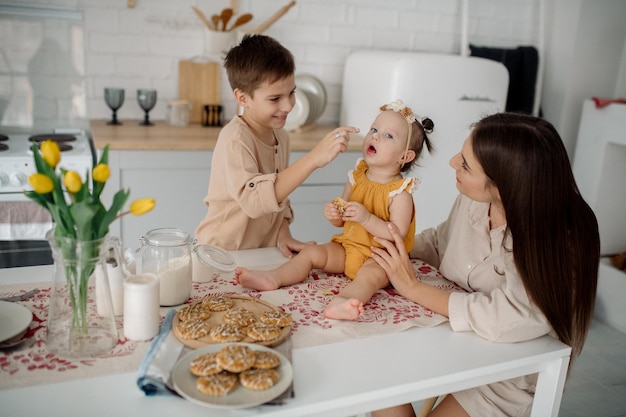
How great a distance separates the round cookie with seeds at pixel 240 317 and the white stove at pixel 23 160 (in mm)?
1272

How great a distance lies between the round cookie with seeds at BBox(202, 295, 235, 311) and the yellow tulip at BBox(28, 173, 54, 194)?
0.42m

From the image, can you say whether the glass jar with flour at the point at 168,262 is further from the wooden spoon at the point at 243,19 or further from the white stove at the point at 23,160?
the wooden spoon at the point at 243,19

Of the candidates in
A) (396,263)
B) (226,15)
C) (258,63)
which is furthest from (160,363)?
(226,15)

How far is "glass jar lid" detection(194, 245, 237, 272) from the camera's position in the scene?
1.38 metres

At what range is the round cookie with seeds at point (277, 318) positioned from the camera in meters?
1.20

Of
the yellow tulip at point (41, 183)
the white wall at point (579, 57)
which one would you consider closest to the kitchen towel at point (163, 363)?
the yellow tulip at point (41, 183)

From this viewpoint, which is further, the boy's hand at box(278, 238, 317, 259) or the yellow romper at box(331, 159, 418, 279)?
the boy's hand at box(278, 238, 317, 259)

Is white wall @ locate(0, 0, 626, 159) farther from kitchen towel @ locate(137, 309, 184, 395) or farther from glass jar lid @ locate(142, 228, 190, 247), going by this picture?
kitchen towel @ locate(137, 309, 184, 395)

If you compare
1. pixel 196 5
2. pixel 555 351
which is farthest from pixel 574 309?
pixel 196 5

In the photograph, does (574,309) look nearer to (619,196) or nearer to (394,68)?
(394,68)

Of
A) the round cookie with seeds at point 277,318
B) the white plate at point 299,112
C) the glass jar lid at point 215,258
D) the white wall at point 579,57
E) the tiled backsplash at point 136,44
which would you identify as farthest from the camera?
the white wall at point 579,57

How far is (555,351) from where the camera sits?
4.18 ft

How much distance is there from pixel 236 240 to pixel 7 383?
3.14 ft

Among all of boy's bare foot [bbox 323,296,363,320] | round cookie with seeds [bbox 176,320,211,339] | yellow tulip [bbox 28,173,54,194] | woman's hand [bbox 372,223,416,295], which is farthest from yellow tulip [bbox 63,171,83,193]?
woman's hand [bbox 372,223,416,295]
